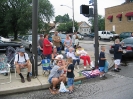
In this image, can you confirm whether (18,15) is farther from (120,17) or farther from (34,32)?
(34,32)

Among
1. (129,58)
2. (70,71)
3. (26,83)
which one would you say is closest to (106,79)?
(70,71)

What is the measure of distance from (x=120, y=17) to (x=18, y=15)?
21.2 metres

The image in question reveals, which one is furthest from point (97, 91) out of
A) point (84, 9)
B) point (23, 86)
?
point (84, 9)

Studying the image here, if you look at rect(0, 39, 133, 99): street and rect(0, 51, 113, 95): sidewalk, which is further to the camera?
rect(0, 51, 113, 95): sidewalk

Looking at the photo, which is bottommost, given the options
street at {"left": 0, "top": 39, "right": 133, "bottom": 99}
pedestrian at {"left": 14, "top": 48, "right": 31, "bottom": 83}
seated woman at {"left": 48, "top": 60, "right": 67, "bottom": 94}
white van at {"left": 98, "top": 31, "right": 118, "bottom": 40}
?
street at {"left": 0, "top": 39, "right": 133, "bottom": 99}

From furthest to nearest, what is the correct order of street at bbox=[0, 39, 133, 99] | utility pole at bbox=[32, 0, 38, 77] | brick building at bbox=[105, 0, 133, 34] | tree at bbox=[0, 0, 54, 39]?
1. tree at bbox=[0, 0, 54, 39]
2. brick building at bbox=[105, 0, 133, 34]
3. utility pole at bbox=[32, 0, 38, 77]
4. street at bbox=[0, 39, 133, 99]

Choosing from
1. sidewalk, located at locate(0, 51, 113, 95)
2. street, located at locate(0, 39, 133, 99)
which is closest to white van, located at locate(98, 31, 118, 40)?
street, located at locate(0, 39, 133, 99)

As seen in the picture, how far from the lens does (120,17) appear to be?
3603cm

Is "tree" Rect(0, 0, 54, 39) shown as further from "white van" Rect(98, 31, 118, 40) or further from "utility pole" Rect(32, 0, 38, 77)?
"utility pole" Rect(32, 0, 38, 77)

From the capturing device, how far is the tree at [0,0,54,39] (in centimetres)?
3829

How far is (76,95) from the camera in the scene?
17.8 ft

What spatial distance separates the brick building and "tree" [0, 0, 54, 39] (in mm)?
13322

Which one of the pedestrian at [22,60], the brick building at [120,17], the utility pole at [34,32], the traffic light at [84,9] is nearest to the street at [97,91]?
the pedestrian at [22,60]

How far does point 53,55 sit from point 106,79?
243 cm
